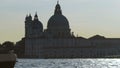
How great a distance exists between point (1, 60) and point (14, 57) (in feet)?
3.66

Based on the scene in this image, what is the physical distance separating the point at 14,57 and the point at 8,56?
80cm

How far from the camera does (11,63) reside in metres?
32.4

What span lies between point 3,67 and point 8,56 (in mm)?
973

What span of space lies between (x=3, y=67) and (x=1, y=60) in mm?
884

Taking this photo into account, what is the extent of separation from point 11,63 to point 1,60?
3.40 ft

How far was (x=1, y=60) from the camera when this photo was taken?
103 feet

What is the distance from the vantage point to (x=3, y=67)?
3225 cm

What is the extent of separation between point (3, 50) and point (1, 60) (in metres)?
0.66

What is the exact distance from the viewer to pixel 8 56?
31.6 m

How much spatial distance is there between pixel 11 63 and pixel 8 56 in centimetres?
87

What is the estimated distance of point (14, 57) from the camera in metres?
32.4

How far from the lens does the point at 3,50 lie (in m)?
31.8

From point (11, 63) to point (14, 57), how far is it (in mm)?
389
